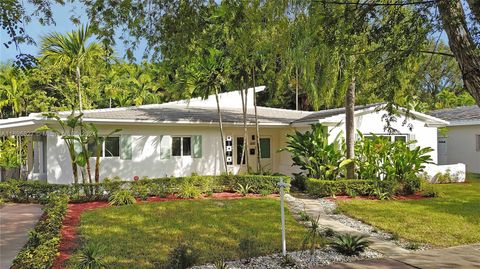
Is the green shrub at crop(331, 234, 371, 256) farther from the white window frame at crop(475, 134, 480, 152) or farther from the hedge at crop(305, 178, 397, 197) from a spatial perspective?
the white window frame at crop(475, 134, 480, 152)

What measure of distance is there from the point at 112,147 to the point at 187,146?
3475 mm

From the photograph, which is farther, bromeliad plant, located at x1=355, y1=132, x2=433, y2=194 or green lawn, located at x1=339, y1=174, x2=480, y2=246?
bromeliad plant, located at x1=355, y1=132, x2=433, y2=194

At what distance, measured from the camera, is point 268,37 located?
503 inches

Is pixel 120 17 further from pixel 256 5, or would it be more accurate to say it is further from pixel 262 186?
pixel 262 186

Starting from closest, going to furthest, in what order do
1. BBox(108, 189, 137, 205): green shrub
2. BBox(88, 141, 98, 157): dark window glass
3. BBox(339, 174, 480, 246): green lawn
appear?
BBox(339, 174, 480, 246): green lawn
BBox(108, 189, 137, 205): green shrub
BBox(88, 141, 98, 157): dark window glass

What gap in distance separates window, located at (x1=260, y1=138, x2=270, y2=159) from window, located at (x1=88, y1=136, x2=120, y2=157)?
7.64 m

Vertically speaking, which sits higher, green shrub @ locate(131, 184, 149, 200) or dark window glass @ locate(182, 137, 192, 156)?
dark window glass @ locate(182, 137, 192, 156)

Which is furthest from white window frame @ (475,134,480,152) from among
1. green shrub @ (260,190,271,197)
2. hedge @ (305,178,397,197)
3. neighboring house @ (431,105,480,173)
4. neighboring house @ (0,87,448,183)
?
green shrub @ (260,190,271,197)

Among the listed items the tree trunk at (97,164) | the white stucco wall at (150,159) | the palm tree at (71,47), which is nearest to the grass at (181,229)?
the tree trunk at (97,164)

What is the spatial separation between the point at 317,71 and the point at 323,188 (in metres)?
4.46

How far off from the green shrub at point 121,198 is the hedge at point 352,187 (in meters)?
6.93

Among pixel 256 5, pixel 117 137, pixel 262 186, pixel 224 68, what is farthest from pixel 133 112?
pixel 256 5

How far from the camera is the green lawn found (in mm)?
8969

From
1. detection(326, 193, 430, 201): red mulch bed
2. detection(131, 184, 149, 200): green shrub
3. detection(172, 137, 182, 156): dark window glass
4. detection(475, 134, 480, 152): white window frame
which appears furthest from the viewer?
detection(475, 134, 480, 152): white window frame
